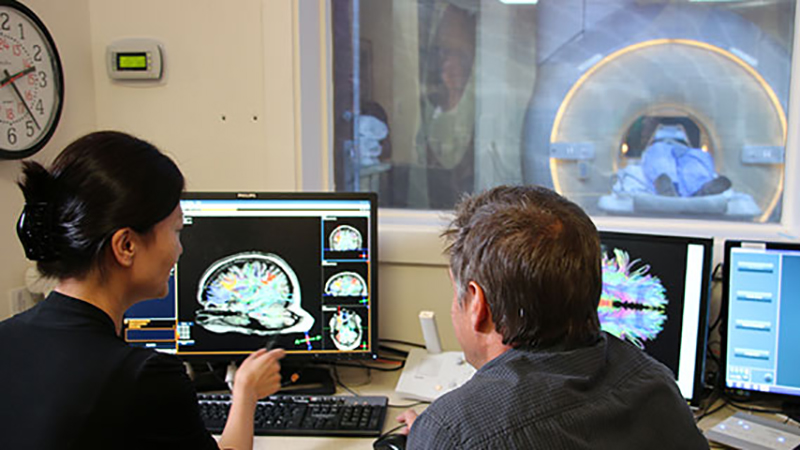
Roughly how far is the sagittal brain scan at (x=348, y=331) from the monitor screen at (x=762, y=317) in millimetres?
885

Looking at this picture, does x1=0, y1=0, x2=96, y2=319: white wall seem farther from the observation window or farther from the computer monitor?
the computer monitor

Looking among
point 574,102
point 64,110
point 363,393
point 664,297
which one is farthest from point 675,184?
point 64,110

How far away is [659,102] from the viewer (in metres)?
1.94

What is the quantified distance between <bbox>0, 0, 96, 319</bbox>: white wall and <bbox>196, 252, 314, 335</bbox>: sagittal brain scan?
55 cm

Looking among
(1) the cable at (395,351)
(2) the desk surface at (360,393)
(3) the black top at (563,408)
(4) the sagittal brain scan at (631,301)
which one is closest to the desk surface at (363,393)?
(2) the desk surface at (360,393)

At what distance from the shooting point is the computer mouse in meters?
1.30

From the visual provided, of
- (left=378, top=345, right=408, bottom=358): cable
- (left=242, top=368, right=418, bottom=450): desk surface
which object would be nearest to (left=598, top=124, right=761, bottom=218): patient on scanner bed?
(left=378, top=345, right=408, bottom=358): cable

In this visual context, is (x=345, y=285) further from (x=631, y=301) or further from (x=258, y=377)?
(x=631, y=301)

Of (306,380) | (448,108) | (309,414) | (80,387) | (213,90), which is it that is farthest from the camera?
(448,108)

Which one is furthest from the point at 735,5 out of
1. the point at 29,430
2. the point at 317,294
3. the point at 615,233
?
the point at 29,430

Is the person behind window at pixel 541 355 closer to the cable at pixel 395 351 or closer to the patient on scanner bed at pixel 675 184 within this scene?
the cable at pixel 395 351

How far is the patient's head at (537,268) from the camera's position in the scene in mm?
852

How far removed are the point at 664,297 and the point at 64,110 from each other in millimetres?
1699

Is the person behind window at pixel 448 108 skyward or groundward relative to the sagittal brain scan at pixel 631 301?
skyward
